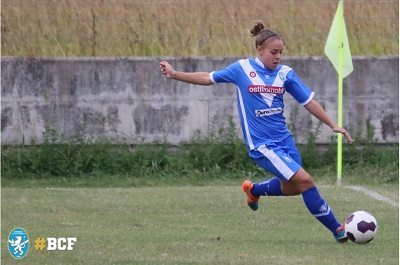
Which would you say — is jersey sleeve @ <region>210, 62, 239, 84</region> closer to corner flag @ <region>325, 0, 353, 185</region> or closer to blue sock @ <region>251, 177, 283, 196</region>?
blue sock @ <region>251, 177, 283, 196</region>

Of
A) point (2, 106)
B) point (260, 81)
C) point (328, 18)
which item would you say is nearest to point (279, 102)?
point (260, 81)

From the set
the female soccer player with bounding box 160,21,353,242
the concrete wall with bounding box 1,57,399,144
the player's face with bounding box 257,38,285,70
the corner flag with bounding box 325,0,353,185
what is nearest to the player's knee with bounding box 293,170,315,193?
the female soccer player with bounding box 160,21,353,242

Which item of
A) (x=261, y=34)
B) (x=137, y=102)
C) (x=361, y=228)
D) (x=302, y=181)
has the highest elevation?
(x=261, y=34)

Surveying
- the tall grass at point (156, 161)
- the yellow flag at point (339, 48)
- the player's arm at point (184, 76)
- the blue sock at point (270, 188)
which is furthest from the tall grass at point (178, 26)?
the player's arm at point (184, 76)

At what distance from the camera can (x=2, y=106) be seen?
1545cm

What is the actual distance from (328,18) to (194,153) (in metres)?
3.89

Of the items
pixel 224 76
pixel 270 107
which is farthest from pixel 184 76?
pixel 270 107

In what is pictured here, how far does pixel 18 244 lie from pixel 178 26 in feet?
27.4

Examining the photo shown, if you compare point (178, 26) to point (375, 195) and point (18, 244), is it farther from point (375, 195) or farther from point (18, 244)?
point (18, 244)

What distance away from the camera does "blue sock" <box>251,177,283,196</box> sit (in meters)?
9.91

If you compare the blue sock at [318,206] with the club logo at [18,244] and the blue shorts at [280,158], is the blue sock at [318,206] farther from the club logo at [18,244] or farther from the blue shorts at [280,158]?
the club logo at [18,244]

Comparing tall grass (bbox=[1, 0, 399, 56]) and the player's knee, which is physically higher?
tall grass (bbox=[1, 0, 399, 56])

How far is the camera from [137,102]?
1561 cm

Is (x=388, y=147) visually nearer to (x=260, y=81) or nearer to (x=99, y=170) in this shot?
(x=99, y=170)
